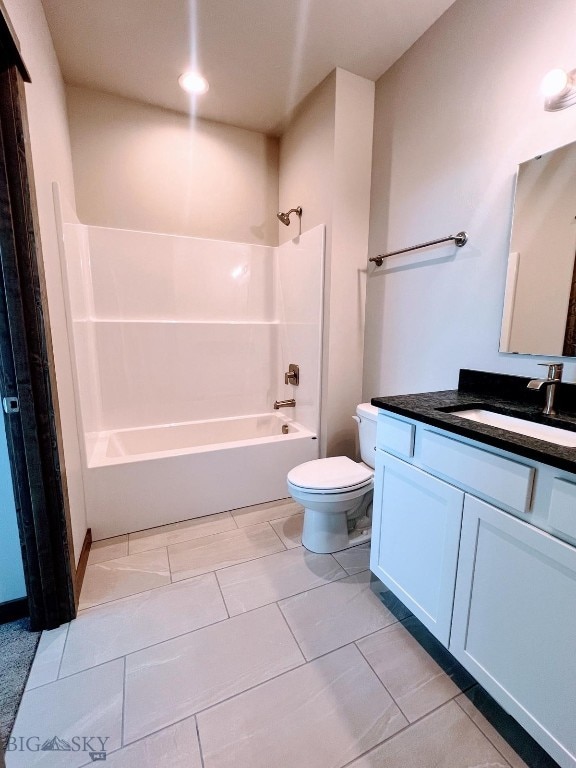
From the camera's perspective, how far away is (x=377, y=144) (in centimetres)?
204

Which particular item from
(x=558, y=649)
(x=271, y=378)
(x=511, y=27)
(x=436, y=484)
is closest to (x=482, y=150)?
(x=511, y=27)

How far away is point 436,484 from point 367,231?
168cm

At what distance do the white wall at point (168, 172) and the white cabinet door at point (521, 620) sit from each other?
A: 254 cm

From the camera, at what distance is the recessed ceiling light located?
1.99 m

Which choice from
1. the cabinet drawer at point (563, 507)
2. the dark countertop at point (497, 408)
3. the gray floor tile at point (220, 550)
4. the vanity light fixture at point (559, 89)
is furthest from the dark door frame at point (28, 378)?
the vanity light fixture at point (559, 89)

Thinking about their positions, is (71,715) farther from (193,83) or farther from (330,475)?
(193,83)

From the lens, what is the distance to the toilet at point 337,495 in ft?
5.48

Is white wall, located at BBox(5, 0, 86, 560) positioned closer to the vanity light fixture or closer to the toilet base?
the toilet base

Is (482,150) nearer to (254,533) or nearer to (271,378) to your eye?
(271,378)

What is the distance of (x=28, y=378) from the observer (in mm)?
1180

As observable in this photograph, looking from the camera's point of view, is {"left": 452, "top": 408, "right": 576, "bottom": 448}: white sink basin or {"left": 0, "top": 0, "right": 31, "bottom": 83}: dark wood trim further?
{"left": 452, "top": 408, "right": 576, "bottom": 448}: white sink basin

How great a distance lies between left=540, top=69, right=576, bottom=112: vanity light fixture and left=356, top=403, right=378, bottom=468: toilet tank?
4.57 ft

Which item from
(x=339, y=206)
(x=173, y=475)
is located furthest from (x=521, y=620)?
(x=339, y=206)

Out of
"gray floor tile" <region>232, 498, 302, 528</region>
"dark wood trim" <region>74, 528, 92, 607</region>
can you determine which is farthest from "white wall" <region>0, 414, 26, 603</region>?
"gray floor tile" <region>232, 498, 302, 528</region>
